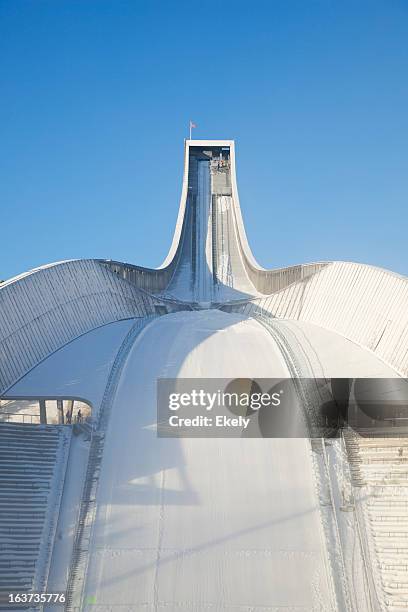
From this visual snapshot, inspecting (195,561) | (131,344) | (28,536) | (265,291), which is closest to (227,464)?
(195,561)

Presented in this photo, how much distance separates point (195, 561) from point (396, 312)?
340 inches

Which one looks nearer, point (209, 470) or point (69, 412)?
point (209, 470)

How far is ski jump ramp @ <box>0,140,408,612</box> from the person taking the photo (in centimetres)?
1020

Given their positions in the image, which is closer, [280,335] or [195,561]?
[195,561]

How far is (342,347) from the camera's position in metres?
16.8

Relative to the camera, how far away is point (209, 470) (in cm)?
1221

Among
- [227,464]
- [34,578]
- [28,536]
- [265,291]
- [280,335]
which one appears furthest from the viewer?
[265,291]

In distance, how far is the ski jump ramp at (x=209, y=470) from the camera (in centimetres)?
1020

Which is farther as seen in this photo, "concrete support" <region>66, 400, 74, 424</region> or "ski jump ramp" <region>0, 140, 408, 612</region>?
"concrete support" <region>66, 400, 74, 424</region>

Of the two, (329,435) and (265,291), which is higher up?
(265,291)

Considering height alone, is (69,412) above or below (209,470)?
above

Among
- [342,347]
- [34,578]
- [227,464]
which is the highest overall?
[342,347]

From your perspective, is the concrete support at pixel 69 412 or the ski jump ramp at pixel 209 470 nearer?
the ski jump ramp at pixel 209 470

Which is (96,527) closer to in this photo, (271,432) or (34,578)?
(34,578)
